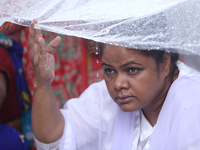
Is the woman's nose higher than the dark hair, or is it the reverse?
the dark hair

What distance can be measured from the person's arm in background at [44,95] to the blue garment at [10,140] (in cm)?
29

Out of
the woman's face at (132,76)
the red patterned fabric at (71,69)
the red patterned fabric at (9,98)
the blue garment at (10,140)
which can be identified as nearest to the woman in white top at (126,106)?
the woman's face at (132,76)

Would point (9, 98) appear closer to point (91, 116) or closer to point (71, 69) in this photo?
point (71, 69)

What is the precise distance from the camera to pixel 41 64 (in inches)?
43.9

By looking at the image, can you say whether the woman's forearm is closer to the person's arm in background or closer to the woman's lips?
the person's arm in background

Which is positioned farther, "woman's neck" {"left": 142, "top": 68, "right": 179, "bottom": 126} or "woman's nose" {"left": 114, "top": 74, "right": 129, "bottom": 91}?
"woman's neck" {"left": 142, "top": 68, "right": 179, "bottom": 126}

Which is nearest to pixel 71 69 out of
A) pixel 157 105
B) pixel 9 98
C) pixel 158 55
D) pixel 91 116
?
pixel 9 98

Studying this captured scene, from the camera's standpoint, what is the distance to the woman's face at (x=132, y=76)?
0.96m

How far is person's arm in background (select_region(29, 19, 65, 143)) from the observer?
1121 millimetres

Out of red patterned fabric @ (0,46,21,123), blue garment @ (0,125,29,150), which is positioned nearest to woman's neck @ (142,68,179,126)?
blue garment @ (0,125,29,150)

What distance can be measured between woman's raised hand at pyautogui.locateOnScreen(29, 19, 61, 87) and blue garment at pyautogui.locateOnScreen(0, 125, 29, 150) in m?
0.47

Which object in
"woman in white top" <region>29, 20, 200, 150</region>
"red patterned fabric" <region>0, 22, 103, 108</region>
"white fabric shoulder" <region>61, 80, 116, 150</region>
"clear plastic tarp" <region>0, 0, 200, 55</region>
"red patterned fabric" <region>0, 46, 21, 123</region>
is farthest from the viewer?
"red patterned fabric" <region>0, 22, 103, 108</region>

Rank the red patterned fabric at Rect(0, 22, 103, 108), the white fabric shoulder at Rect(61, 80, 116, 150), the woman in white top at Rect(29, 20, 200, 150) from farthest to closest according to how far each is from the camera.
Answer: the red patterned fabric at Rect(0, 22, 103, 108) < the white fabric shoulder at Rect(61, 80, 116, 150) < the woman in white top at Rect(29, 20, 200, 150)

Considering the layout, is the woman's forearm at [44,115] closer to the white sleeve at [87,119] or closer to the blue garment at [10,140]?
the white sleeve at [87,119]
